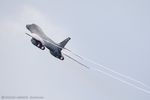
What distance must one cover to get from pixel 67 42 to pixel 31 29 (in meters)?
13.9

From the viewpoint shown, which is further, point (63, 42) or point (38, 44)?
point (63, 42)

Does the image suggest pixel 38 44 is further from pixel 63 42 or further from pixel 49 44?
pixel 63 42

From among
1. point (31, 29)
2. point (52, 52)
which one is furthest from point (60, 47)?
point (31, 29)

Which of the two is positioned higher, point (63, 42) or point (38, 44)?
point (63, 42)

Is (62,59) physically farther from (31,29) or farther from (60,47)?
(31,29)

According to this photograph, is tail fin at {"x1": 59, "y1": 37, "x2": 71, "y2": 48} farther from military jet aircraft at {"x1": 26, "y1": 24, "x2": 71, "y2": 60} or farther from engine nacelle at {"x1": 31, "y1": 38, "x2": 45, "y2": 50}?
engine nacelle at {"x1": 31, "y1": 38, "x2": 45, "y2": 50}

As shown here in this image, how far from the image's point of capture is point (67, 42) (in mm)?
115750

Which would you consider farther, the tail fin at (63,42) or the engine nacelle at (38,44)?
the tail fin at (63,42)

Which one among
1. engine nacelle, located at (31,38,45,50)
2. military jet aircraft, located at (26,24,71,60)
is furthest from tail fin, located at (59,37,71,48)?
engine nacelle, located at (31,38,45,50)

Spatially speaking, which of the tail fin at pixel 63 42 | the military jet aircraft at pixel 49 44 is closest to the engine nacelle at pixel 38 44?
the military jet aircraft at pixel 49 44

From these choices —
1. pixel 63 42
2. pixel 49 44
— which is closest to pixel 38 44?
pixel 49 44

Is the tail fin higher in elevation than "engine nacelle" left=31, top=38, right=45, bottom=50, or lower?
higher

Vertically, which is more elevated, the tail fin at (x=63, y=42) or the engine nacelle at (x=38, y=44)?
the tail fin at (x=63, y=42)

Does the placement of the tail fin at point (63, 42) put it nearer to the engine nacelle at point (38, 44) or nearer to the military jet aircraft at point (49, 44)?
the military jet aircraft at point (49, 44)
